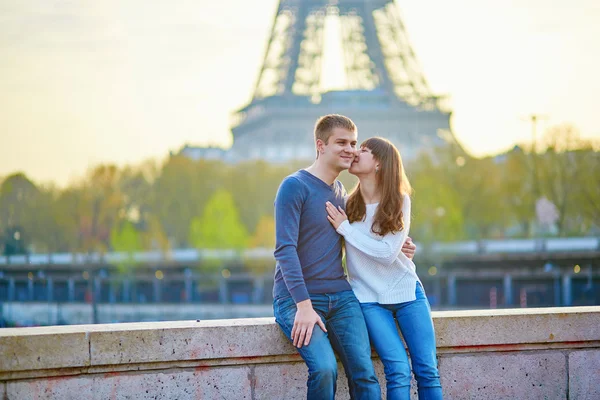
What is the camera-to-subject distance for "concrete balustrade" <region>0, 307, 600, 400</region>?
5594 millimetres

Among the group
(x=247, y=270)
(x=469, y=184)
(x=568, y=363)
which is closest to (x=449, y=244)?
(x=469, y=184)

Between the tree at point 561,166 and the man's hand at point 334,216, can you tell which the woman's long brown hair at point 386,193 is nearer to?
the man's hand at point 334,216

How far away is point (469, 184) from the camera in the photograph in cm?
5031

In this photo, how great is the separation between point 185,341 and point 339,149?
4.76 ft

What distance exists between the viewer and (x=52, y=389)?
5613mm

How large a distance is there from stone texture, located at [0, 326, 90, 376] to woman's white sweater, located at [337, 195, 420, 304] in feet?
5.34

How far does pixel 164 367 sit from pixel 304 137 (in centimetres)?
6897

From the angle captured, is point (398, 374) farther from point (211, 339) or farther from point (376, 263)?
point (211, 339)

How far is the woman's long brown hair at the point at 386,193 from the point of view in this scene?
5766 millimetres

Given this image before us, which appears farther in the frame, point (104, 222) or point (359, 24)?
point (359, 24)

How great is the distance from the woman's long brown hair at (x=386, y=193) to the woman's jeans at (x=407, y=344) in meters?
0.48

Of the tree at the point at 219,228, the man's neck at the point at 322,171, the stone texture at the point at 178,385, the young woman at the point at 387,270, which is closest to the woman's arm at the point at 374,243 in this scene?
the young woman at the point at 387,270

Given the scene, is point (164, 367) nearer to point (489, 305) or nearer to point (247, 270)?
point (489, 305)

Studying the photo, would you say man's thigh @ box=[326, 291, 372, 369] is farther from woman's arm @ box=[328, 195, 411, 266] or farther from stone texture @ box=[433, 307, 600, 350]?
stone texture @ box=[433, 307, 600, 350]
